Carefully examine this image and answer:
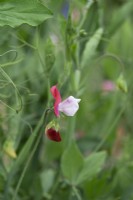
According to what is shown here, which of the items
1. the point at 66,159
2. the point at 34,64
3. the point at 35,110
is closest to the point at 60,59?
the point at 34,64

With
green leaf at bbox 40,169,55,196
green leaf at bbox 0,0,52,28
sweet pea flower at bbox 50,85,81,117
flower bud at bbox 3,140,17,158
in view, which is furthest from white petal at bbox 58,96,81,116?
green leaf at bbox 40,169,55,196

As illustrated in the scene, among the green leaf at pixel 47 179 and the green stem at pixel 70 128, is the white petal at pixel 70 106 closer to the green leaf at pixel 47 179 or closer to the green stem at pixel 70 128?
the green stem at pixel 70 128

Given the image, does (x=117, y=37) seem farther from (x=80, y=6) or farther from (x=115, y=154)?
(x=80, y=6)

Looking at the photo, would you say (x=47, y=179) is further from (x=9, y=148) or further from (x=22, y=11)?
(x=22, y=11)

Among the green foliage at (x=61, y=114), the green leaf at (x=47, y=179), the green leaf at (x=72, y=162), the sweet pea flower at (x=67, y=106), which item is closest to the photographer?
the sweet pea flower at (x=67, y=106)

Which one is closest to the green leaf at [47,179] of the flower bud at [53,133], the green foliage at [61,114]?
the green foliage at [61,114]
